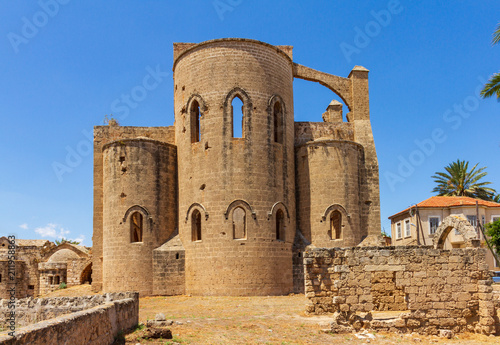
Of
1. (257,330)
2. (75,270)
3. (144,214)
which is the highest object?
(144,214)

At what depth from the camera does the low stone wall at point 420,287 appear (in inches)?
460

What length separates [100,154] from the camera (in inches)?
1002

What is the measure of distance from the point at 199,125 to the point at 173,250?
5818mm

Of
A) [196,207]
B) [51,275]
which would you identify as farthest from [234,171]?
[51,275]

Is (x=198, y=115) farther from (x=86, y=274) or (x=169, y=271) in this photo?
(x=86, y=274)

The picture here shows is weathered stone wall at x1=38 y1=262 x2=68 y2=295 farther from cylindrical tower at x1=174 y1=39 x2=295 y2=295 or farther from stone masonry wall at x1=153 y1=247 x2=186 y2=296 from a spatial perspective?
cylindrical tower at x1=174 y1=39 x2=295 y2=295

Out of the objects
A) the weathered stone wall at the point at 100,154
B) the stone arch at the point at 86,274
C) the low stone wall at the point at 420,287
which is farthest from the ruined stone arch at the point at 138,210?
the low stone wall at the point at 420,287

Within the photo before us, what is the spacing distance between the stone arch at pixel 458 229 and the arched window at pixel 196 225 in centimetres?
1104

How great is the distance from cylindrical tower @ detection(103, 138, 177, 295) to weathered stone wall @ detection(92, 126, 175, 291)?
1.52 metres

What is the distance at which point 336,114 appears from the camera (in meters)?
28.2

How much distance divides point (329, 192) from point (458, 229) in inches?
426

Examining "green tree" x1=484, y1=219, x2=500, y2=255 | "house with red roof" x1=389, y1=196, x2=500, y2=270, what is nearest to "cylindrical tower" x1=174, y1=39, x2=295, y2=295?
"green tree" x1=484, y1=219, x2=500, y2=255

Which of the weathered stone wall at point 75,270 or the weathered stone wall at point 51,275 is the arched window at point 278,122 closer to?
the weathered stone wall at point 75,270

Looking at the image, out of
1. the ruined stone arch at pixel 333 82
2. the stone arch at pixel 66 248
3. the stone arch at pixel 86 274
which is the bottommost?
the stone arch at pixel 86 274
